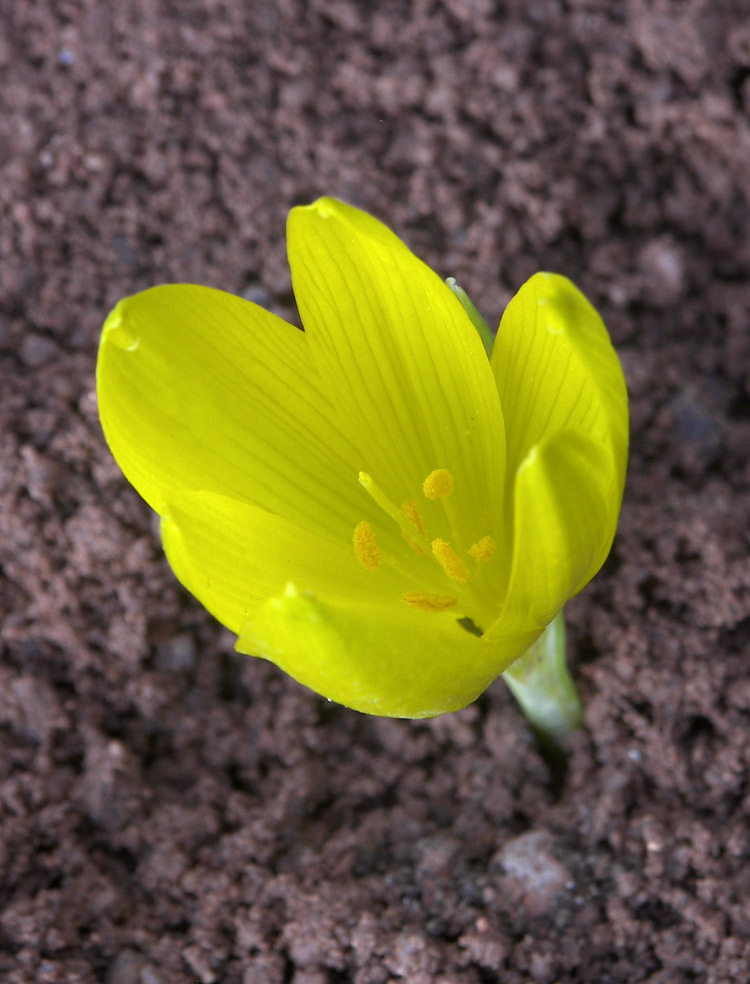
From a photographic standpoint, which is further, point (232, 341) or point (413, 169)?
point (413, 169)

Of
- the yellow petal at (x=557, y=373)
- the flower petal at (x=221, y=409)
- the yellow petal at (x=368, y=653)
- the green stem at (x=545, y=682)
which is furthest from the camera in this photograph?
the green stem at (x=545, y=682)

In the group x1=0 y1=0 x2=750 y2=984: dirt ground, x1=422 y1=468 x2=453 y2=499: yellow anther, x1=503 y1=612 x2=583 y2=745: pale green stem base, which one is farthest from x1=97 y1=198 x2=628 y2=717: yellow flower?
x1=0 y1=0 x2=750 y2=984: dirt ground

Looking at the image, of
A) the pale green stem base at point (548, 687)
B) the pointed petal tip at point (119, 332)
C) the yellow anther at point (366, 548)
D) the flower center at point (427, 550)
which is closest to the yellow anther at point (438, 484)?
the flower center at point (427, 550)

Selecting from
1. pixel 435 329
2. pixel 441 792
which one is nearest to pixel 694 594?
pixel 441 792

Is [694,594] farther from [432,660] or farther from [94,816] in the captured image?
[94,816]

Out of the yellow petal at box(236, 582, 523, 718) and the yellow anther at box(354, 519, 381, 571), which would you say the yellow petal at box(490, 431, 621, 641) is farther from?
the yellow anther at box(354, 519, 381, 571)

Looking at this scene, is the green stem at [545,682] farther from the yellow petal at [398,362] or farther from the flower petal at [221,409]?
the flower petal at [221,409]
